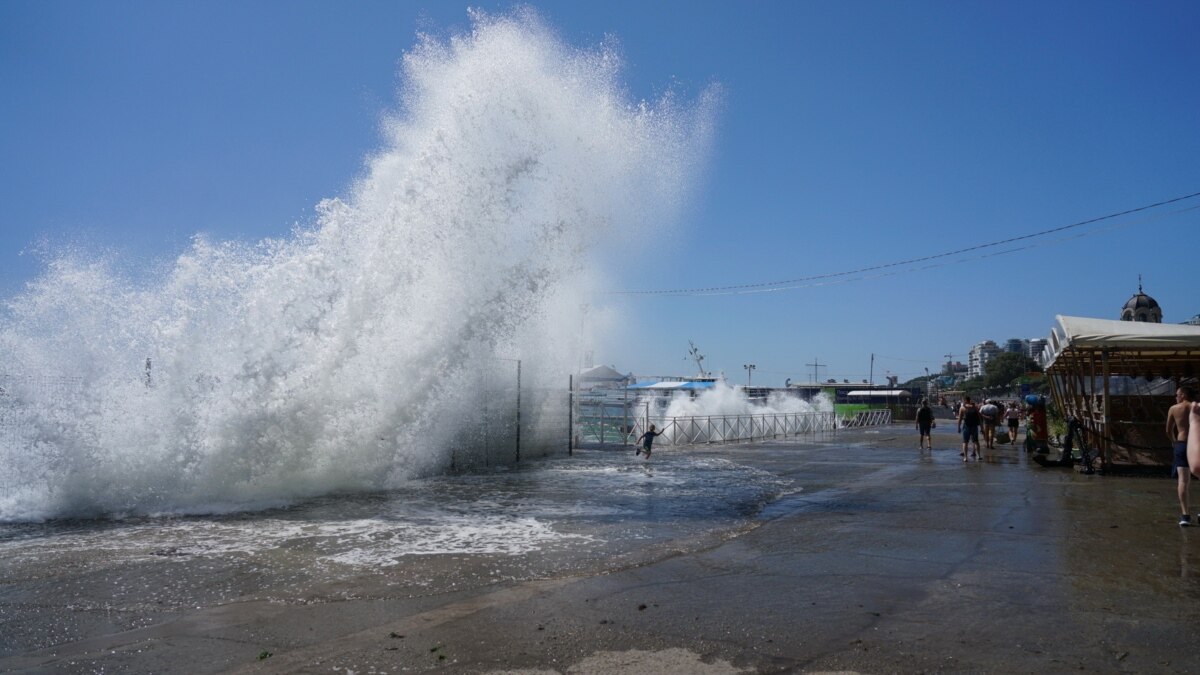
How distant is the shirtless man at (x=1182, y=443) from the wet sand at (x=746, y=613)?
330mm

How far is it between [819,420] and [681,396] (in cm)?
774

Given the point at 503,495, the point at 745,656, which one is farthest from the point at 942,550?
the point at 503,495

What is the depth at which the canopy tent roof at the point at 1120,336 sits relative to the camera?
538 inches

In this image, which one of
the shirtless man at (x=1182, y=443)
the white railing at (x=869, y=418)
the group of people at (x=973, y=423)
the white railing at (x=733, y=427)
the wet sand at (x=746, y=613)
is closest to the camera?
the wet sand at (x=746, y=613)

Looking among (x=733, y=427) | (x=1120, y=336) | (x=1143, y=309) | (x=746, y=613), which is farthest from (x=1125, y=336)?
(x=1143, y=309)

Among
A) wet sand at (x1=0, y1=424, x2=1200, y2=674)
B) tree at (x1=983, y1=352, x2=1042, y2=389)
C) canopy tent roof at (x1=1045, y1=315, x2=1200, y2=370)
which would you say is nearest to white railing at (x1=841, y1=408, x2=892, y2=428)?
canopy tent roof at (x1=1045, y1=315, x2=1200, y2=370)

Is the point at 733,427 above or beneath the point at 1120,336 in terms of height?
beneath

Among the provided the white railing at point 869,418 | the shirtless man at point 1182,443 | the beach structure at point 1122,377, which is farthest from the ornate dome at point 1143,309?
the shirtless man at point 1182,443

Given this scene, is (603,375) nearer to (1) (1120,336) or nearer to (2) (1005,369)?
(1) (1120,336)

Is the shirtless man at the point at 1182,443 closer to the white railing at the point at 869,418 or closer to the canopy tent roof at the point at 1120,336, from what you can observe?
the canopy tent roof at the point at 1120,336

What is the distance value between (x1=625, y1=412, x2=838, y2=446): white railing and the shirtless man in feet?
58.7

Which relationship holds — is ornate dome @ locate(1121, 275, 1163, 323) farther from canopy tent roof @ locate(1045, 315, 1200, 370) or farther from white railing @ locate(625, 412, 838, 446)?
canopy tent roof @ locate(1045, 315, 1200, 370)

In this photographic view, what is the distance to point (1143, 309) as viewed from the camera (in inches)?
1884

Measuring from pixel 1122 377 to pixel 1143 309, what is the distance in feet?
119
